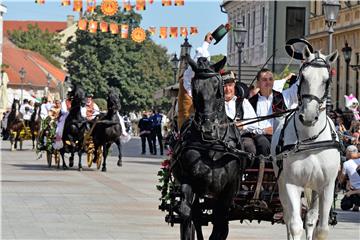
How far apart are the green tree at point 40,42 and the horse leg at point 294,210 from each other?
6368 inches

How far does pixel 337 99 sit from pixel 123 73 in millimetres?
55210

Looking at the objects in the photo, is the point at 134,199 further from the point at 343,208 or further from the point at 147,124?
the point at 147,124

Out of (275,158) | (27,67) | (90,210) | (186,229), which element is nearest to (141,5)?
(90,210)

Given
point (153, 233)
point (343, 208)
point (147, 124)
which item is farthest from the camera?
point (147, 124)

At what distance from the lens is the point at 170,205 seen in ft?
45.6

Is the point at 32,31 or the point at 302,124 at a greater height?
the point at 32,31

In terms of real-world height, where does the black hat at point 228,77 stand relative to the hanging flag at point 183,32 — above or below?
below

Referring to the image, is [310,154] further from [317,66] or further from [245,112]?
[245,112]

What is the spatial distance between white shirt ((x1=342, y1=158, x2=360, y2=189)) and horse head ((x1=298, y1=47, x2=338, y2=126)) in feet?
32.6

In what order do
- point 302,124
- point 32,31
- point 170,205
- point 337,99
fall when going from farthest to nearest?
1. point 32,31
2. point 337,99
3. point 170,205
4. point 302,124

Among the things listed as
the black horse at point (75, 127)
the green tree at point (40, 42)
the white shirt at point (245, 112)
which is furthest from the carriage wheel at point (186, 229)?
the green tree at point (40, 42)

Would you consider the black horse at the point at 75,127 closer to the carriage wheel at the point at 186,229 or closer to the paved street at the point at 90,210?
the paved street at the point at 90,210

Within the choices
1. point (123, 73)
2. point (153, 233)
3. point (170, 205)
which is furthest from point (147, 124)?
point (123, 73)

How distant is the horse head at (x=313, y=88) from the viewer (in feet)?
41.8
